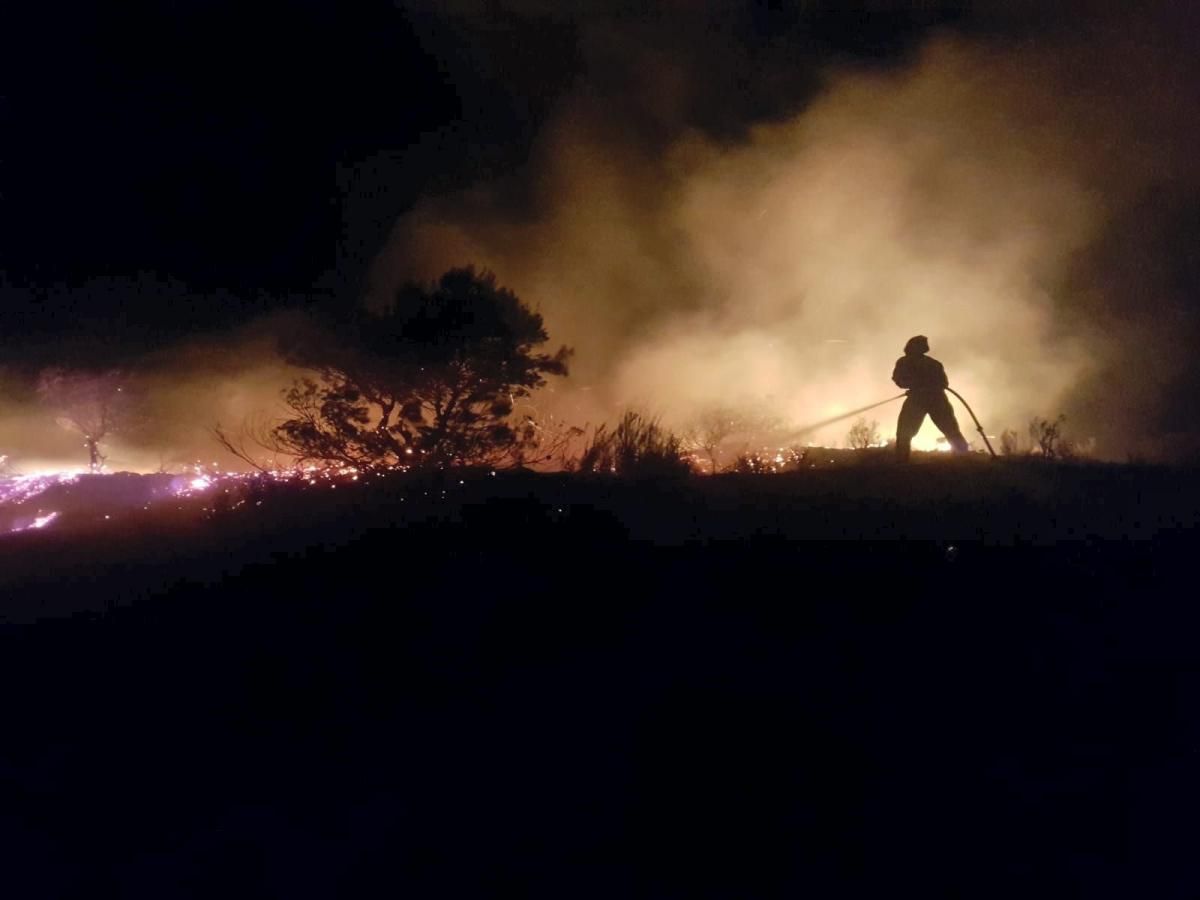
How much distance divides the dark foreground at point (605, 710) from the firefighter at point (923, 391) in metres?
4.26

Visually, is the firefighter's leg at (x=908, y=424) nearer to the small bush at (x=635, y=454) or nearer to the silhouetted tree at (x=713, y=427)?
the small bush at (x=635, y=454)

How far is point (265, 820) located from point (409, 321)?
362 inches

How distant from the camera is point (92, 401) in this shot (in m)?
19.3

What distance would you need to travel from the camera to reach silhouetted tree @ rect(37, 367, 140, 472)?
19.2m

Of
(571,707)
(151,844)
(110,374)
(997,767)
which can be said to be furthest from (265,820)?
(110,374)

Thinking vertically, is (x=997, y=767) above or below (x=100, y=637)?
below

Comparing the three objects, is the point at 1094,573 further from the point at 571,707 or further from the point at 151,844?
the point at 151,844

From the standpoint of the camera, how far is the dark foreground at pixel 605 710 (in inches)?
116

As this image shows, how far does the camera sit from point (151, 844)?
9.93ft

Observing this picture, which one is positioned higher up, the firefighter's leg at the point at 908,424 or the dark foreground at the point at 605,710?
the firefighter's leg at the point at 908,424

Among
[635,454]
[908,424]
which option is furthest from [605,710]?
[908,424]

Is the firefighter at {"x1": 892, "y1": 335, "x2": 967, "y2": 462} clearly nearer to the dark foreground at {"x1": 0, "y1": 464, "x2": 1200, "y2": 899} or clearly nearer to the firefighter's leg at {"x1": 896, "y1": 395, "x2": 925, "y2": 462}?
the firefighter's leg at {"x1": 896, "y1": 395, "x2": 925, "y2": 462}

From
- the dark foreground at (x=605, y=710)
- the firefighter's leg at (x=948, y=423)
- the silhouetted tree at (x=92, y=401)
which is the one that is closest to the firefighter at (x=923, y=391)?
the firefighter's leg at (x=948, y=423)

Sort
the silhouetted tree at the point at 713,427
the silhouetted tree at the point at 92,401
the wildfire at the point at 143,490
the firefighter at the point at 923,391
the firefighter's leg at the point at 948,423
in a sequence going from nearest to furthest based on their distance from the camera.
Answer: the wildfire at the point at 143,490 → the firefighter at the point at 923,391 → the firefighter's leg at the point at 948,423 → the silhouetted tree at the point at 713,427 → the silhouetted tree at the point at 92,401
